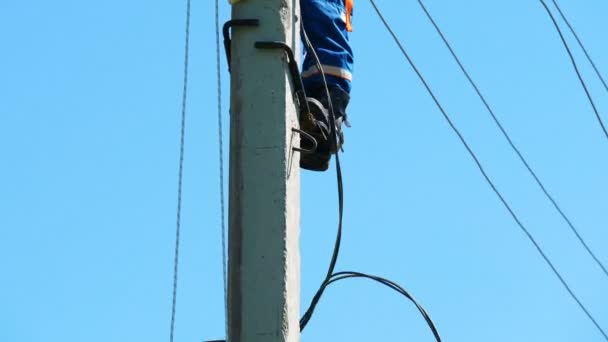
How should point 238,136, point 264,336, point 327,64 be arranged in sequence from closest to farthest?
point 264,336, point 238,136, point 327,64

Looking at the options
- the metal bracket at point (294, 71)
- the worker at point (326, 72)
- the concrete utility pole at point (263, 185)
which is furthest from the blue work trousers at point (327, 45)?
the concrete utility pole at point (263, 185)

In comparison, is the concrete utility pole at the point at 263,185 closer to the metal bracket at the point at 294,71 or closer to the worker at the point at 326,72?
the metal bracket at the point at 294,71

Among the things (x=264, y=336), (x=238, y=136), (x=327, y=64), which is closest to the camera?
(x=264, y=336)

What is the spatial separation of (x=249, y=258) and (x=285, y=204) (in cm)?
21

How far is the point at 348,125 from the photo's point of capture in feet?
16.9

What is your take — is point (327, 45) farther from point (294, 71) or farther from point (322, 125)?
point (294, 71)

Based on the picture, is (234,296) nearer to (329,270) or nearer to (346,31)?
(329,270)

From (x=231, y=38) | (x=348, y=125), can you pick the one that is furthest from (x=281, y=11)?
(x=348, y=125)

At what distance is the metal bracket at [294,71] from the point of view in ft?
14.1

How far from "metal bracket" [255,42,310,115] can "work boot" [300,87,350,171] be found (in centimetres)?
8

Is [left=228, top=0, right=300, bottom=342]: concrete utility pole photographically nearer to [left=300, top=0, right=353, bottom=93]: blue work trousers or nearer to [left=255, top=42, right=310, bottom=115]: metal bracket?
[left=255, top=42, right=310, bottom=115]: metal bracket

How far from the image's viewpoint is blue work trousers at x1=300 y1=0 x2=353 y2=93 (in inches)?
197

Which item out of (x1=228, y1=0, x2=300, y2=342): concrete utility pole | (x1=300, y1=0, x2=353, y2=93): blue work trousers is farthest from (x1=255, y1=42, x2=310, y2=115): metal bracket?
(x1=300, y1=0, x2=353, y2=93): blue work trousers

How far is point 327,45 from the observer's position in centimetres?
511
